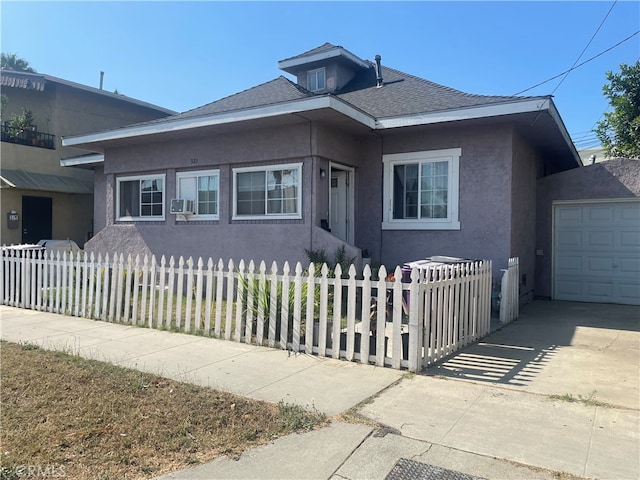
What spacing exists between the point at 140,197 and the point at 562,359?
10.8 meters

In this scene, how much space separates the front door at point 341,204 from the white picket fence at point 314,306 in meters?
2.35

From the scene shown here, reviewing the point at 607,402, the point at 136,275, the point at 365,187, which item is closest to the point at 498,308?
the point at 365,187

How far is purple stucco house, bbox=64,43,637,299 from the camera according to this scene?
9.40 meters

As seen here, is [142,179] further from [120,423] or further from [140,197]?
[120,423]

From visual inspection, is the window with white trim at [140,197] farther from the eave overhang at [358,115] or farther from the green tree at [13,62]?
the green tree at [13,62]

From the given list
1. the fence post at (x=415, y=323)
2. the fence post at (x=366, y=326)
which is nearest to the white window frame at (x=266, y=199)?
the fence post at (x=366, y=326)

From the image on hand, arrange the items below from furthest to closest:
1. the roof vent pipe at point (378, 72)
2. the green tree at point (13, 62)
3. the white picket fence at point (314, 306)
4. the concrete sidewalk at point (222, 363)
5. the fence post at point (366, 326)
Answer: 1. the green tree at point (13, 62)
2. the roof vent pipe at point (378, 72)
3. the fence post at point (366, 326)
4. the white picket fence at point (314, 306)
5. the concrete sidewalk at point (222, 363)

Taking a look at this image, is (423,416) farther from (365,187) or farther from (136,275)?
(365,187)

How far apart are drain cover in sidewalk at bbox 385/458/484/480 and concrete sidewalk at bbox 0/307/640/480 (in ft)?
0.18

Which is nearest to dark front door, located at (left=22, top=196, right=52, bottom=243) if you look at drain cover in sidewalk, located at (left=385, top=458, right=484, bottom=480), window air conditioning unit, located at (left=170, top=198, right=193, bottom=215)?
window air conditioning unit, located at (left=170, top=198, right=193, bottom=215)

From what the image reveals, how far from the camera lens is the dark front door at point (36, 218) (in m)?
17.7

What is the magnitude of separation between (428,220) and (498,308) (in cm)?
228

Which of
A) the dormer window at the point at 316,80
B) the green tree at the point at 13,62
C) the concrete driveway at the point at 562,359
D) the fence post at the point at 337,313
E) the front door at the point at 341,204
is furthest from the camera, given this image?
the green tree at the point at 13,62

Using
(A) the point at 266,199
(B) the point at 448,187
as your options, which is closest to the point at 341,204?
(A) the point at 266,199
